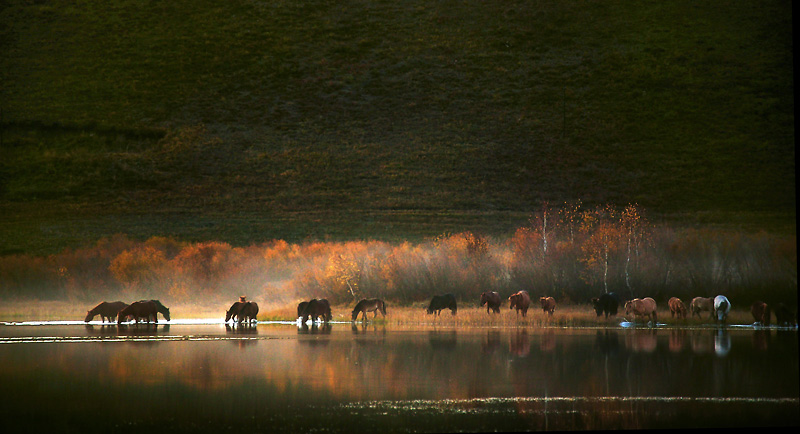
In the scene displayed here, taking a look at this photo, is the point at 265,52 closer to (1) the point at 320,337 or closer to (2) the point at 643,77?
(2) the point at 643,77

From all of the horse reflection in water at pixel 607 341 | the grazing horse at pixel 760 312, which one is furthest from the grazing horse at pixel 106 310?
the grazing horse at pixel 760 312

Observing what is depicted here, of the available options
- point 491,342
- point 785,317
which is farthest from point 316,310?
point 785,317

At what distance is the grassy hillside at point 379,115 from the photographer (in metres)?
52.8

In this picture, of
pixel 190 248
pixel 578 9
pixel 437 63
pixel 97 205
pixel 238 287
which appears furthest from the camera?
pixel 578 9

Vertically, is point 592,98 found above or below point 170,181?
above

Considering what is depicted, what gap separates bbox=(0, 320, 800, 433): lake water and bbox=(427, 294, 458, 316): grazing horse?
10.3 feet

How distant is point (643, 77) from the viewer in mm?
66188

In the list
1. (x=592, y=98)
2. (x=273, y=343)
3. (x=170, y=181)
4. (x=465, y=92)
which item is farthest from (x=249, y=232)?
(x=273, y=343)

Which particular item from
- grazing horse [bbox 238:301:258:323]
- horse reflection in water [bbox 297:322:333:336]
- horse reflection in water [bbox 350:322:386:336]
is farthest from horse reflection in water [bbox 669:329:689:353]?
grazing horse [bbox 238:301:258:323]

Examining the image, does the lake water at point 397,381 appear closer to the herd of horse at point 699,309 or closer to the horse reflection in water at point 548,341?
the horse reflection in water at point 548,341

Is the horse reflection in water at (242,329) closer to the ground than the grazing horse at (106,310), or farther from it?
closer to the ground

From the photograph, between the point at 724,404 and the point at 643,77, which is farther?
the point at 643,77

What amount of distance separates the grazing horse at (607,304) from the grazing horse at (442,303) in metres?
3.41

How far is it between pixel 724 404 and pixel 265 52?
6225 centimetres
